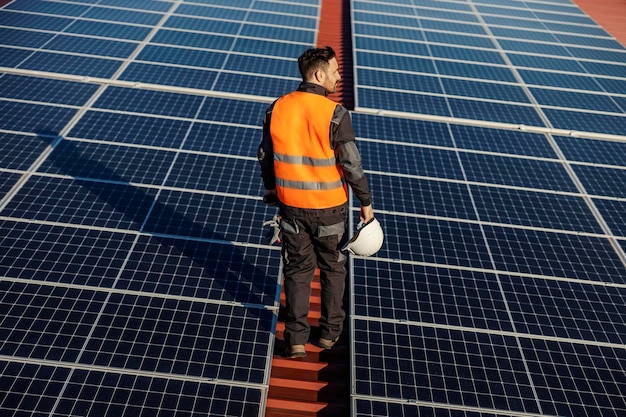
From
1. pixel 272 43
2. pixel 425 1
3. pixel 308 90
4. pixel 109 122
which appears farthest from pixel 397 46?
pixel 308 90

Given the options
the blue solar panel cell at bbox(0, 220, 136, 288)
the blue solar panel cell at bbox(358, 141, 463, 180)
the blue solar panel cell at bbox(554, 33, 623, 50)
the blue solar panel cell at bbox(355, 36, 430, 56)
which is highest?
the blue solar panel cell at bbox(0, 220, 136, 288)

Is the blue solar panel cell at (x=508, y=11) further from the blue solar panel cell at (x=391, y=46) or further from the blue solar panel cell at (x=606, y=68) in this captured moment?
the blue solar panel cell at (x=391, y=46)

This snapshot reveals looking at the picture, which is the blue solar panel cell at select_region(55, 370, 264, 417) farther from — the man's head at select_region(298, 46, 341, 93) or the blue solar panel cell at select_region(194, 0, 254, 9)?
the blue solar panel cell at select_region(194, 0, 254, 9)

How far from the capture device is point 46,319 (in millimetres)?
4258

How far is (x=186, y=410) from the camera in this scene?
3701mm

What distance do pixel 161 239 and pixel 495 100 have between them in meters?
6.96

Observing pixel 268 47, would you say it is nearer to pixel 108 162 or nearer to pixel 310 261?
pixel 108 162

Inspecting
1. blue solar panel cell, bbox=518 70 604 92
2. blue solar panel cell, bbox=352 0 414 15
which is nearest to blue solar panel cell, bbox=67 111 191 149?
blue solar panel cell, bbox=518 70 604 92

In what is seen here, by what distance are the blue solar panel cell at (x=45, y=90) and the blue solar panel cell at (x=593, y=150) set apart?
8296 mm

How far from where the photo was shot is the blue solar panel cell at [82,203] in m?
5.34

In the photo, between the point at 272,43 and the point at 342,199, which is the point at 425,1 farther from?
the point at 342,199

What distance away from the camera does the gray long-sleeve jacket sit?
3564mm

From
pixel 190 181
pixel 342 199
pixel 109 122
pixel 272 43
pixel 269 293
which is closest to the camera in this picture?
pixel 342 199

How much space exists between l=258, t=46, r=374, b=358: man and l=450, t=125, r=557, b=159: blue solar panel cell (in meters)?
4.16
